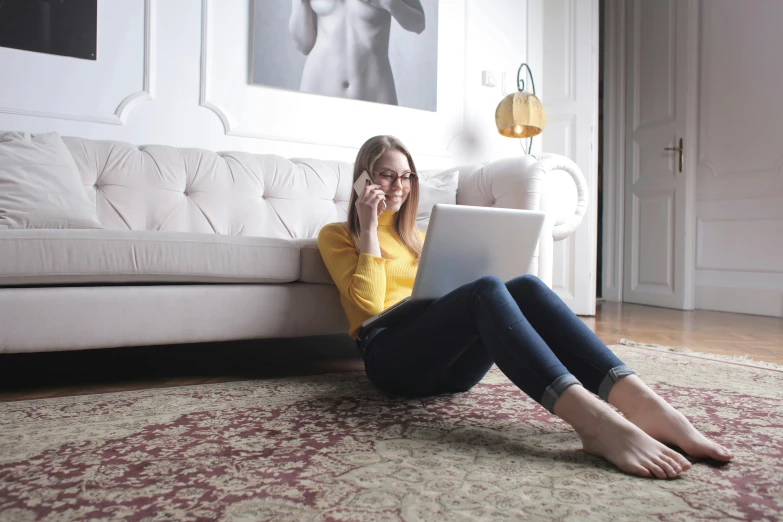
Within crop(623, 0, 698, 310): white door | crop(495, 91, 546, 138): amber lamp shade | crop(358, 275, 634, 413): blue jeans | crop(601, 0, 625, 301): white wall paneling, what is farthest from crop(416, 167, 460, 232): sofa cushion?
crop(601, 0, 625, 301): white wall paneling

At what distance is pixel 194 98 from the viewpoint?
2744mm

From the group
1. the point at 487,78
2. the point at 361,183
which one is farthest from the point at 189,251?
the point at 487,78

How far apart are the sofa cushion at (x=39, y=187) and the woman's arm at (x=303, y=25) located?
1.38 metres

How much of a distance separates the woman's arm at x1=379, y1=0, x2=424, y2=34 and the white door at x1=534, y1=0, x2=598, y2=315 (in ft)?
3.23

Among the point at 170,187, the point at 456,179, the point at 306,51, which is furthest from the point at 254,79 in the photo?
the point at 456,179

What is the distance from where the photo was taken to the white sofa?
4.71 feet

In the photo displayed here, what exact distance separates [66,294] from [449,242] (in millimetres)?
944

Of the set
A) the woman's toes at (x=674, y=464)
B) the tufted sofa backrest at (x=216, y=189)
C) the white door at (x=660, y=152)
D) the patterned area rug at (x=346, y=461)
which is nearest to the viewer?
the patterned area rug at (x=346, y=461)

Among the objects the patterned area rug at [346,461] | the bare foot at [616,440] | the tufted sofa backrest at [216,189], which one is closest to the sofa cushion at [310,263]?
the patterned area rug at [346,461]

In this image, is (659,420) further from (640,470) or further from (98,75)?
(98,75)

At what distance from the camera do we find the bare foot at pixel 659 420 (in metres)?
0.96

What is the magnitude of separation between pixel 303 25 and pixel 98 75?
0.99 meters

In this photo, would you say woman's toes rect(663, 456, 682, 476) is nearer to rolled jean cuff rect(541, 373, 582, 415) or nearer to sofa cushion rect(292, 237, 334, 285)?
rolled jean cuff rect(541, 373, 582, 415)

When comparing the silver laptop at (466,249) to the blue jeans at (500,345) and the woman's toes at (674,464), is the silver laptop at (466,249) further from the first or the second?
the woman's toes at (674,464)
